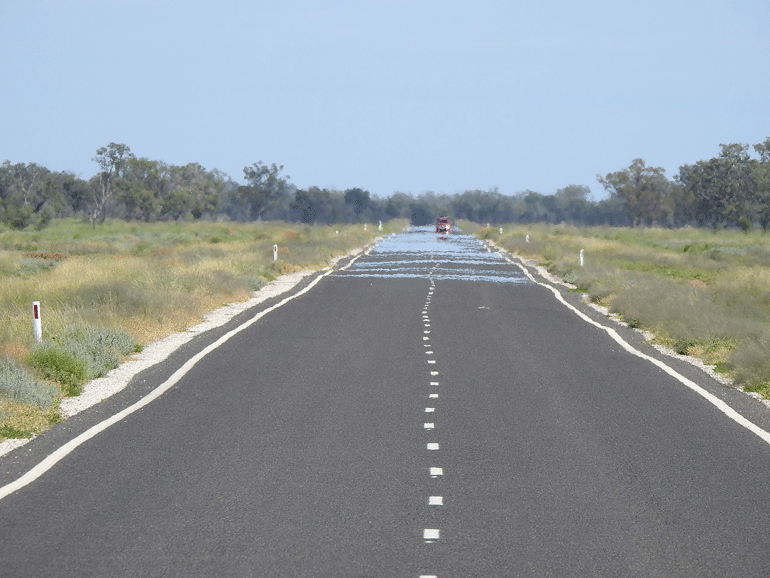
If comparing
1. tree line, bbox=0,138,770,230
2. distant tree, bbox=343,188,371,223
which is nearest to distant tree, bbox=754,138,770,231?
tree line, bbox=0,138,770,230

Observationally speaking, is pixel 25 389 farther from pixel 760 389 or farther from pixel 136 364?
pixel 760 389

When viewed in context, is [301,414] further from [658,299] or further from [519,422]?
[658,299]

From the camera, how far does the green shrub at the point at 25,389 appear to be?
1010cm

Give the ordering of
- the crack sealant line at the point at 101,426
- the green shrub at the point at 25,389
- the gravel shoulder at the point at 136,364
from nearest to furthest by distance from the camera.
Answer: the crack sealant line at the point at 101,426 → the green shrub at the point at 25,389 → the gravel shoulder at the point at 136,364

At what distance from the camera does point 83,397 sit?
1130cm

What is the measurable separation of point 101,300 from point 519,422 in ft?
36.2

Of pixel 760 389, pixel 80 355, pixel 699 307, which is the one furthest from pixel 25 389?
pixel 699 307

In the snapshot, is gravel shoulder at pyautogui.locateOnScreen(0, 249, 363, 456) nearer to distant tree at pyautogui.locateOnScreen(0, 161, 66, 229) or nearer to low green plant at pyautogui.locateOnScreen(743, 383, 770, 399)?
low green plant at pyautogui.locateOnScreen(743, 383, 770, 399)

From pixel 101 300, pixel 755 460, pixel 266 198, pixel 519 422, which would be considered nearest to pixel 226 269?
pixel 101 300

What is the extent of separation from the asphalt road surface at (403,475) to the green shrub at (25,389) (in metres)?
0.65

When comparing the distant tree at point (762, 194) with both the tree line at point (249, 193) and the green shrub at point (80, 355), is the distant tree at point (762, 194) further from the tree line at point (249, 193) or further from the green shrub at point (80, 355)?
the green shrub at point (80, 355)

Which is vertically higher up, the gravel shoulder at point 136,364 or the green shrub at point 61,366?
the green shrub at point 61,366

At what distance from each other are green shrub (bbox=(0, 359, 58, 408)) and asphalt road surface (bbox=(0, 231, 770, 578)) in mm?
652

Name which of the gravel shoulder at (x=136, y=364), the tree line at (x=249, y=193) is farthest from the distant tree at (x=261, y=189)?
the gravel shoulder at (x=136, y=364)
